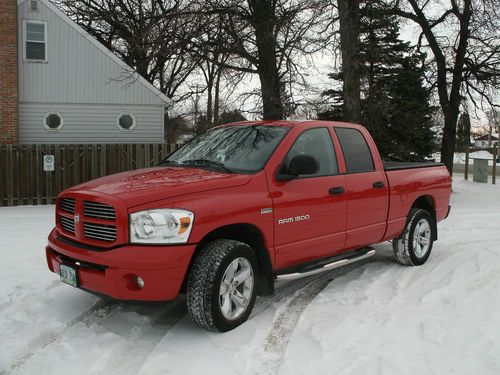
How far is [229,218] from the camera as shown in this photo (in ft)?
13.0

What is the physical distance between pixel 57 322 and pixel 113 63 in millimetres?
14347

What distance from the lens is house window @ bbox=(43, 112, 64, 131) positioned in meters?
16.5

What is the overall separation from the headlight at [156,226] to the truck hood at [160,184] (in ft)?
0.36

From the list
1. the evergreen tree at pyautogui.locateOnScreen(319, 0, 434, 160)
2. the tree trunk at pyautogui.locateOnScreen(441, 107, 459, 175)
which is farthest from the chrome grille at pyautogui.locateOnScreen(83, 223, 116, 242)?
the tree trunk at pyautogui.locateOnScreen(441, 107, 459, 175)

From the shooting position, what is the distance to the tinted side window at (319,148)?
4.90 meters

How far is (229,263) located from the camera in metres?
3.90

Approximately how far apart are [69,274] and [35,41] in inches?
565

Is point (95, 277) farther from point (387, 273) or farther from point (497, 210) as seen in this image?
point (497, 210)

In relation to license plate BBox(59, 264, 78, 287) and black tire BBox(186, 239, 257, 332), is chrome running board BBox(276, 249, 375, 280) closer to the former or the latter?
black tire BBox(186, 239, 257, 332)

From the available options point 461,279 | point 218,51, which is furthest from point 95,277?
point 218,51

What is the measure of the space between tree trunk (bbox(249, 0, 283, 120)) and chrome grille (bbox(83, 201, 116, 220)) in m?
10.1

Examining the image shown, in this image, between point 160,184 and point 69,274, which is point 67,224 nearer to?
point 69,274

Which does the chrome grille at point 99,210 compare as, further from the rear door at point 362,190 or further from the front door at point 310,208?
the rear door at point 362,190

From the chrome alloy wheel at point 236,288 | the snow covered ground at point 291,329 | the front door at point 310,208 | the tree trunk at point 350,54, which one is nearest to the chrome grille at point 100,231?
the snow covered ground at point 291,329
